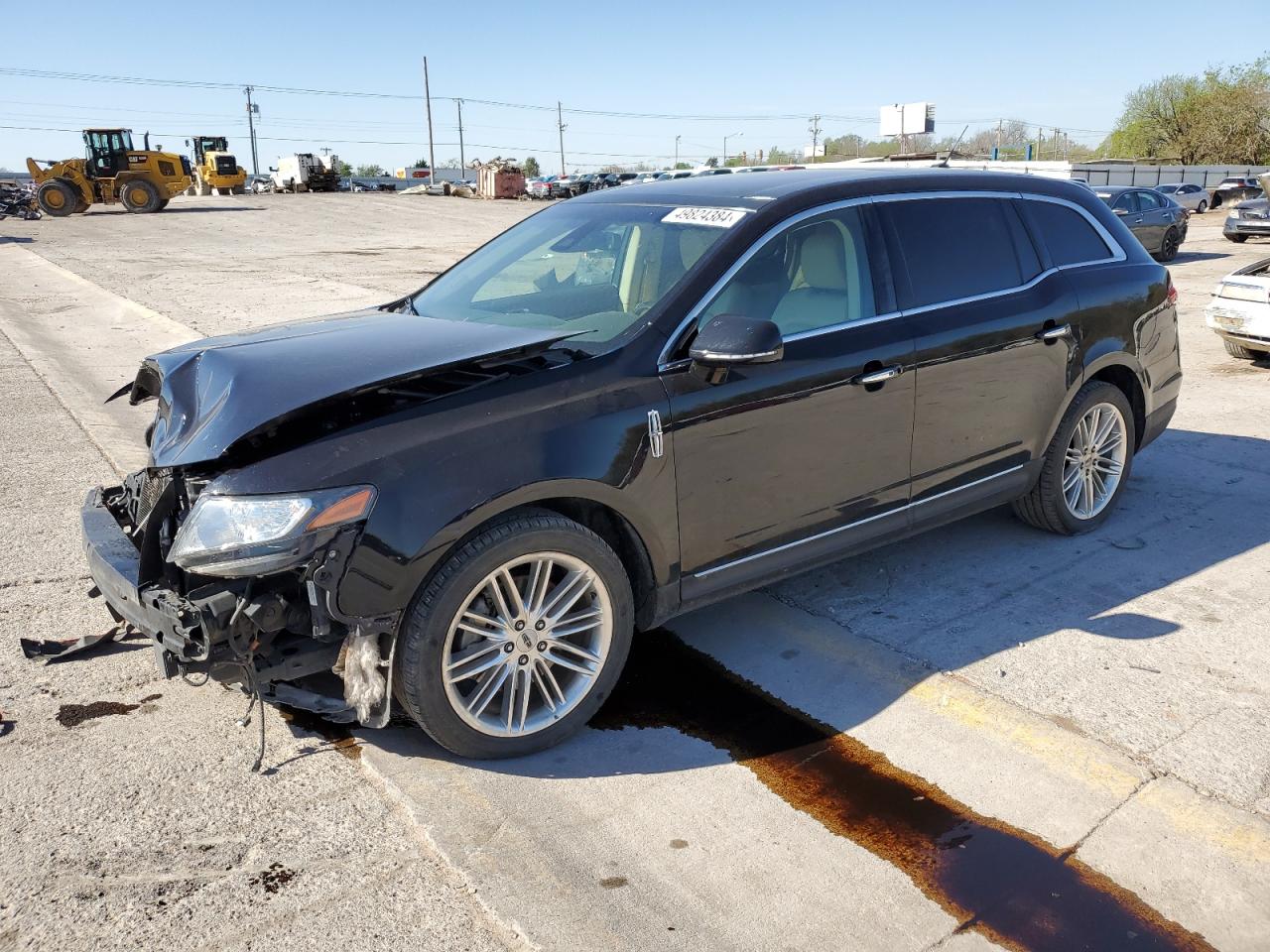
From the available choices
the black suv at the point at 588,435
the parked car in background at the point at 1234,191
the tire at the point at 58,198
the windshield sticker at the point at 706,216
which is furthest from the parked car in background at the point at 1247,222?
the tire at the point at 58,198

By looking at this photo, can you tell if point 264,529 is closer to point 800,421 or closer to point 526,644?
point 526,644

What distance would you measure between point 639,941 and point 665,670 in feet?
5.01

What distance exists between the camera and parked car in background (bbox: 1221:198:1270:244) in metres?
26.2

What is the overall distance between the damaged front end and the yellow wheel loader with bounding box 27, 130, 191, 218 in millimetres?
42651

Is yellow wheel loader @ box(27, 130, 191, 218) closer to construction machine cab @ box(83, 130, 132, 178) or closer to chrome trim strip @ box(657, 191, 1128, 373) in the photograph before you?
construction machine cab @ box(83, 130, 132, 178)

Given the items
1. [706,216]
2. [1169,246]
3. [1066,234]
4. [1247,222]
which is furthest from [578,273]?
[1247,222]

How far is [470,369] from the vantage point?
332 centimetres

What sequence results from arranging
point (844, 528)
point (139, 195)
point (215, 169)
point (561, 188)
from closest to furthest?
point (844, 528), point (139, 195), point (215, 169), point (561, 188)

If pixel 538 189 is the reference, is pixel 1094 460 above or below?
below

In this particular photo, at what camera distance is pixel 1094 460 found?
531 centimetres


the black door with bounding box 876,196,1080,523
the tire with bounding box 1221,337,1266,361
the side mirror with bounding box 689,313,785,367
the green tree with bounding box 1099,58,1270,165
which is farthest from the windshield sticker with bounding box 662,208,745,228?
the green tree with bounding box 1099,58,1270,165

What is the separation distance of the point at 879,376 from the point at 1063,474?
1.64m

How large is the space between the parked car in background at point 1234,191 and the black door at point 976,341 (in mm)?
42521

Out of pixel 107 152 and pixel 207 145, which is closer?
pixel 107 152
